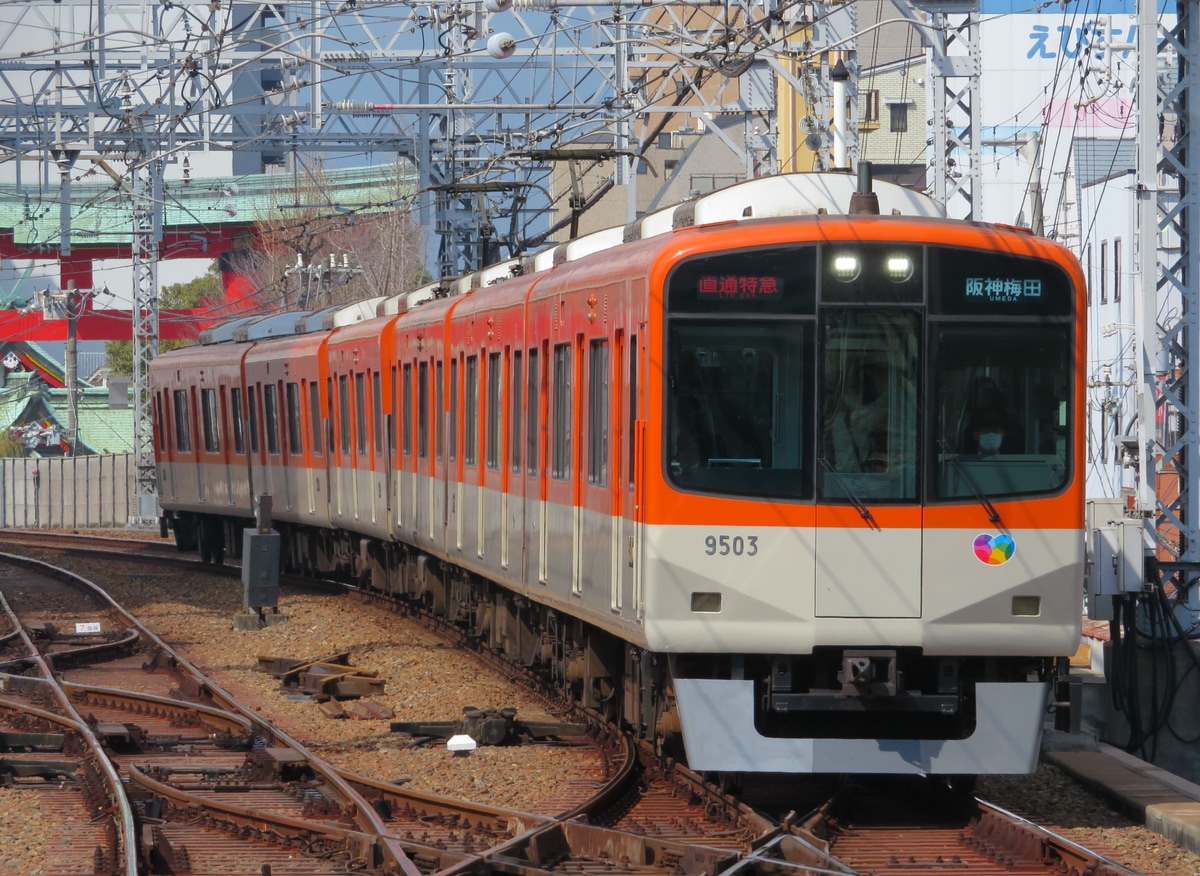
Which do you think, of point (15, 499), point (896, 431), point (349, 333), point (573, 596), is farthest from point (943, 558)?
point (15, 499)

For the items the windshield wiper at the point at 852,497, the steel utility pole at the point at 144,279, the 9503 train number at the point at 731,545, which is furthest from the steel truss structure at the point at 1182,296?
the steel utility pole at the point at 144,279

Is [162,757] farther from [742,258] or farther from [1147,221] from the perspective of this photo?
[1147,221]

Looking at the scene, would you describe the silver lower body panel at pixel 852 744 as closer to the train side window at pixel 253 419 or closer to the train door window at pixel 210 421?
the train side window at pixel 253 419

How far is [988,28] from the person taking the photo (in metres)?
46.1

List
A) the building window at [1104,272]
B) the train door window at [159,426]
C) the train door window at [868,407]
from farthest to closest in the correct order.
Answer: the building window at [1104,272] < the train door window at [159,426] < the train door window at [868,407]

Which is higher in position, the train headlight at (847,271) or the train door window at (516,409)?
the train headlight at (847,271)

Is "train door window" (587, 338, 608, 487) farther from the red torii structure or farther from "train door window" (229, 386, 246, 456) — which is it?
the red torii structure

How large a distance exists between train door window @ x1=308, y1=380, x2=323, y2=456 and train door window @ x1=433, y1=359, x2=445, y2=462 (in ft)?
18.5

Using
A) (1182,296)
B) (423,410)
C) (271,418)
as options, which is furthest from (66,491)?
(1182,296)

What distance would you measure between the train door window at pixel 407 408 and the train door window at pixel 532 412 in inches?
196

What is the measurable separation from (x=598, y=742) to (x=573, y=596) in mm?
808

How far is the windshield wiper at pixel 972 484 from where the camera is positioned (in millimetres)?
8539

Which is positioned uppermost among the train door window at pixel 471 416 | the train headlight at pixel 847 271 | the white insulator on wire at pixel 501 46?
the white insulator on wire at pixel 501 46

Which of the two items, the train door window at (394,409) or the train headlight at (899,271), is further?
the train door window at (394,409)
